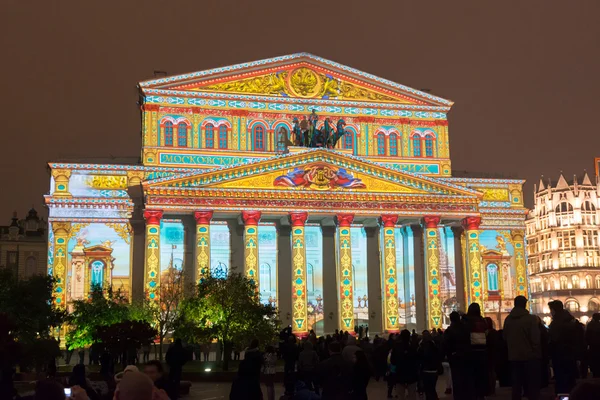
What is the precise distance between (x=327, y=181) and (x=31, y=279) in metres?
22.9

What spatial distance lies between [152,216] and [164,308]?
6.51m

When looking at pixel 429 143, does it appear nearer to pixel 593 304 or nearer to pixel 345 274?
pixel 345 274

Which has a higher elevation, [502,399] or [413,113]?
[413,113]

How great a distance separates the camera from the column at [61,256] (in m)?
55.5

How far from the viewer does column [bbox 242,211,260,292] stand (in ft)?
179

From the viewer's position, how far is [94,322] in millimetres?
45375

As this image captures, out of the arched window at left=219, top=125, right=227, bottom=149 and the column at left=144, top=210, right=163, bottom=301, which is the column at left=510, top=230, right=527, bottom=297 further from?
the column at left=144, top=210, right=163, bottom=301

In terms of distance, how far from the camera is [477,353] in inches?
637

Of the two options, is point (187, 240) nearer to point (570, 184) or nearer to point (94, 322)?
point (94, 322)

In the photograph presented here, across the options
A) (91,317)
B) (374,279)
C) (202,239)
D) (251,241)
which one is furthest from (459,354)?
(374,279)

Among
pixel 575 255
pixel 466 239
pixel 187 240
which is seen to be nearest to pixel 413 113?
pixel 466 239

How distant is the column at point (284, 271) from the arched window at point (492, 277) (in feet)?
51.4

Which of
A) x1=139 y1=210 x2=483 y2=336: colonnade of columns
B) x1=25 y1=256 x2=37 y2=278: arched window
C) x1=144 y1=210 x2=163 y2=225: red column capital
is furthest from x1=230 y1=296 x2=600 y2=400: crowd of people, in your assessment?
x1=25 y1=256 x2=37 y2=278: arched window

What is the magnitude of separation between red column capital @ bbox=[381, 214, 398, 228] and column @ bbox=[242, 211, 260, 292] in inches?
350
